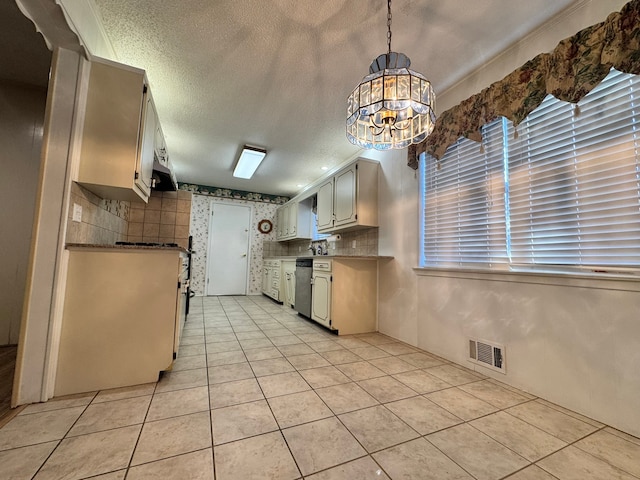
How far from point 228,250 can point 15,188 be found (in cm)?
366

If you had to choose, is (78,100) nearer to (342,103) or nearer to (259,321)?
(342,103)

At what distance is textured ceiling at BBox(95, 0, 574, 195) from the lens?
1.70 meters

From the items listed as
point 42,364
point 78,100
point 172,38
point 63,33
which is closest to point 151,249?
point 42,364

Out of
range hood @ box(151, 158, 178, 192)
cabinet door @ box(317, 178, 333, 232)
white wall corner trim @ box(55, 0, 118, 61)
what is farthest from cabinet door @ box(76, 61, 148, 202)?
cabinet door @ box(317, 178, 333, 232)

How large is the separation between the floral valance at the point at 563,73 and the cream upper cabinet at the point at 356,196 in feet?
3.97

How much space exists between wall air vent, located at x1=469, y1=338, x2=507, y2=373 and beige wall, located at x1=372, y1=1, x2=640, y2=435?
0.04 meters

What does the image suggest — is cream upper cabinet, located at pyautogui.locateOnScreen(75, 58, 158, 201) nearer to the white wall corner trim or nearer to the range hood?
the white wall corner trim

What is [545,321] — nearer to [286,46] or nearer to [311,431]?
[311,431]

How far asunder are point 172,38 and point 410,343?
3.36m

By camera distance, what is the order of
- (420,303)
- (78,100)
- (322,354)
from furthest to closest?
(420,303) → (322,354) → (78,100)

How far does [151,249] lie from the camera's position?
183cm

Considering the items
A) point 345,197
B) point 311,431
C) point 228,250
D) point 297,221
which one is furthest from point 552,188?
point 228,250

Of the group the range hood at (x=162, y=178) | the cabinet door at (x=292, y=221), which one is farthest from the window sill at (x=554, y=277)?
the cabinet door at (x=292, y=221)

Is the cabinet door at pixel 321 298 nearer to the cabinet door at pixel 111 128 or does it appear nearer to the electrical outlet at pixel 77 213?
the cabinet door at pixel 111 128
